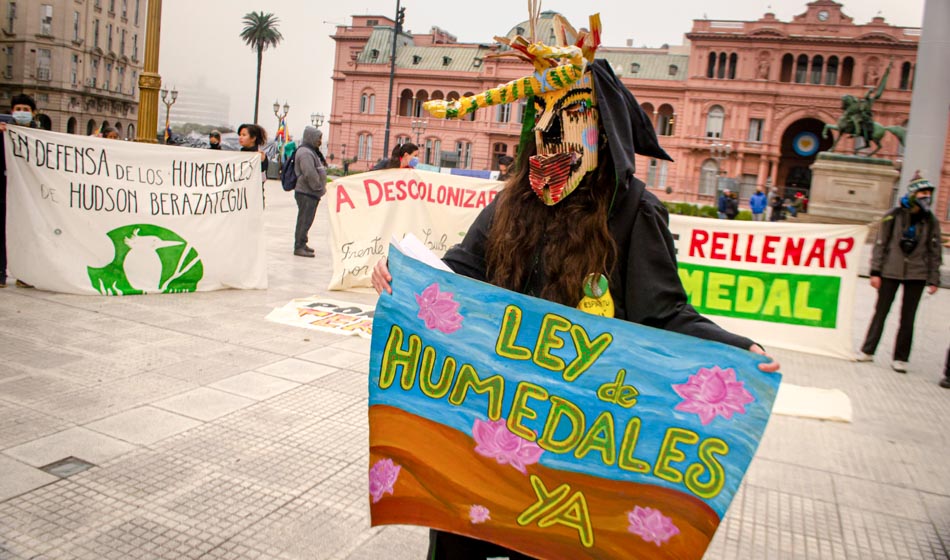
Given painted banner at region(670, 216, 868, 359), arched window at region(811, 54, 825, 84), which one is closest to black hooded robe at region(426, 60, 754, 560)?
painted banner at region(670, 216, 868, 359)

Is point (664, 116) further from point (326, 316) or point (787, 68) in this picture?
point (326, 316)

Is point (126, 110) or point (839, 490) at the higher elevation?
point (126, 110)

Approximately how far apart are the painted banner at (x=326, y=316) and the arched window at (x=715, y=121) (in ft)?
188

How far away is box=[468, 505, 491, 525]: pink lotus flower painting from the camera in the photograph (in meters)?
2.10

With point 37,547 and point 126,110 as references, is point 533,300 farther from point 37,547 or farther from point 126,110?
point 126,110

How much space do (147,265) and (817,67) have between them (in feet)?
209

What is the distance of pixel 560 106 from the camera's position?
2256 millimetres

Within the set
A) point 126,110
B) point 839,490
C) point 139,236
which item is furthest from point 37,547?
point 126,110

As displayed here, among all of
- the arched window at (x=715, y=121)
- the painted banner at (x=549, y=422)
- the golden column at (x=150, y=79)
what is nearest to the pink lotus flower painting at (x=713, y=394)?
the painted banner at (x=549, y=422)

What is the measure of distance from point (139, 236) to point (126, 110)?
86504mm

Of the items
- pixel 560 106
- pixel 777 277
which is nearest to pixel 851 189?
pixel 777 277

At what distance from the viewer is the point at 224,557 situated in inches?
110

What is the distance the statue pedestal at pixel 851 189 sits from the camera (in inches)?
878

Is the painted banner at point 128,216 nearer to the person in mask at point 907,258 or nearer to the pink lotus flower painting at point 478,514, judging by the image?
the pink lotus flower painting at point 478,514
